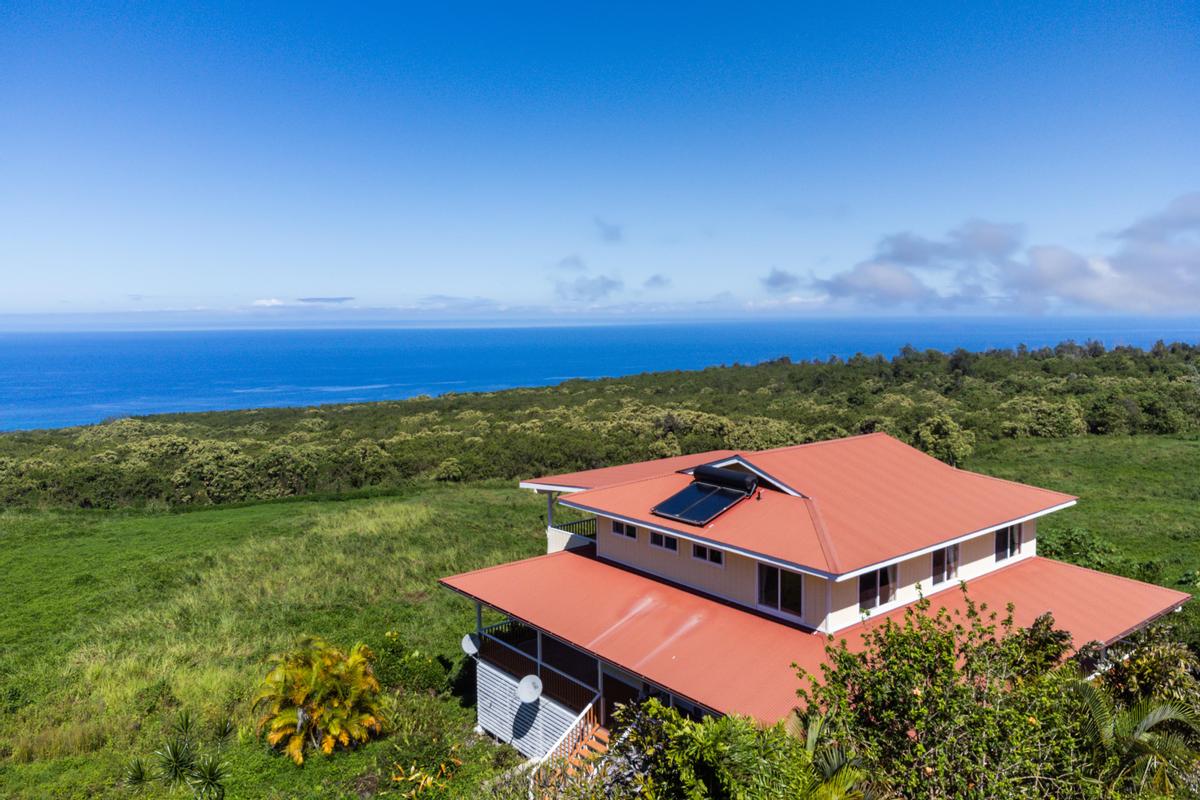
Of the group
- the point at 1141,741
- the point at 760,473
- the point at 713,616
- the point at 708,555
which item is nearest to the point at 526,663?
the point at 713,616

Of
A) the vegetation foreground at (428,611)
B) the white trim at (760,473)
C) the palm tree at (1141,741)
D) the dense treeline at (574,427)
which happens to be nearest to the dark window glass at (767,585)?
the white trim at (760,473)

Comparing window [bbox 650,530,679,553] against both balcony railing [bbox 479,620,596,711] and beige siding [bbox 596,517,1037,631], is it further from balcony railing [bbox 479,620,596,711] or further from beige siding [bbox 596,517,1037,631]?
balcony railing [bbox 479,620,596,711]

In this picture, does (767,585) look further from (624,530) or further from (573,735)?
(573,735)

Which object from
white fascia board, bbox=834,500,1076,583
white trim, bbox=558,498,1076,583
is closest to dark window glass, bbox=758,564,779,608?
white trim, bbox=558,498,1076,583

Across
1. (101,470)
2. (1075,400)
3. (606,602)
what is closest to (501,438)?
(101,470)

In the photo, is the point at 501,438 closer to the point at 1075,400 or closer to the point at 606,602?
the point at 606,602
